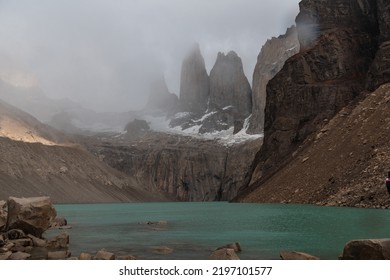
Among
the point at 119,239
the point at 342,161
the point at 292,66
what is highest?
the point at 292,66

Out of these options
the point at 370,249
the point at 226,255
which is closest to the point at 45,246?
the point at 226,255

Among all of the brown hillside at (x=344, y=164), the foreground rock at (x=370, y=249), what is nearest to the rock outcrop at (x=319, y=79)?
the brown hillside at (x=344, y=164)

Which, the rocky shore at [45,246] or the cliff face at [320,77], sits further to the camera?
the cliff face at [320,77]

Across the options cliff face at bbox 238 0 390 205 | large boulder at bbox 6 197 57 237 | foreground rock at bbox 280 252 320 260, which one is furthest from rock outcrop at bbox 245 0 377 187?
foreground rock at bbox 280 252 320 260

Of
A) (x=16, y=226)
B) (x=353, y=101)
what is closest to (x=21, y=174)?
(x=353, y=101)

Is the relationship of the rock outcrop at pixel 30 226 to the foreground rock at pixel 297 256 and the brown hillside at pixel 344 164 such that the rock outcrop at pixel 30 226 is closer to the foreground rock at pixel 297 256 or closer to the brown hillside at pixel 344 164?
the foreground rock at pixel 297 256

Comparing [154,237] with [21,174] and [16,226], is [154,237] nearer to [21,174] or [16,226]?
[16,226]

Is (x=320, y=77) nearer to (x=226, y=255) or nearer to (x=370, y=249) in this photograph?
(x=226, y=255)
